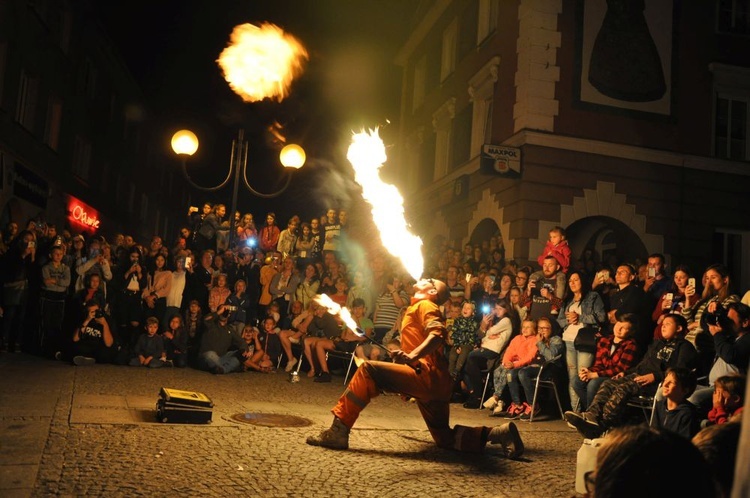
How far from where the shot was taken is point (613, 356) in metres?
8.66

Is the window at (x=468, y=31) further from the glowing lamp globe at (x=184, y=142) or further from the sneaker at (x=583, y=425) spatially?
the sneaker at (x=583, y=425)

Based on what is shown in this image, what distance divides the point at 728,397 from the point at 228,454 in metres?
4.51

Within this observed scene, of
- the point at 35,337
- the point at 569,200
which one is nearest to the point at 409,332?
the point at 35,337

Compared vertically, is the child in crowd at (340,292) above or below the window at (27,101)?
below

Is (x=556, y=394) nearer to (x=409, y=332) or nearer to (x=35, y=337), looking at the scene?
(x=409, y=332)

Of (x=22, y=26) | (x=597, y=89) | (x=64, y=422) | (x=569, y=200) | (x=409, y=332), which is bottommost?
(x=64, y=422)

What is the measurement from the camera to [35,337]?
12.1 metres

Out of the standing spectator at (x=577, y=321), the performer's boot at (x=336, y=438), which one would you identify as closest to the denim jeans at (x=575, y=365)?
the standing spectator at (x=577, y=321)

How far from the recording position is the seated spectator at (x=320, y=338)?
12.6 metres

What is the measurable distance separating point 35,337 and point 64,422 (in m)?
6.29

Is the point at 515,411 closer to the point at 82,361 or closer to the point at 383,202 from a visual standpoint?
the point at 383,202

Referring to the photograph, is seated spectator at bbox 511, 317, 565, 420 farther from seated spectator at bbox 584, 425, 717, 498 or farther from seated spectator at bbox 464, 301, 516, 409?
seated spectator at bbox 584, 425, 717, 498

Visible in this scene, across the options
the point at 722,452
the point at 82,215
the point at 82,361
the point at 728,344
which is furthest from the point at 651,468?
the point at 82,215

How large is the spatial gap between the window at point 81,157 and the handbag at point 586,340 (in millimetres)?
22233
